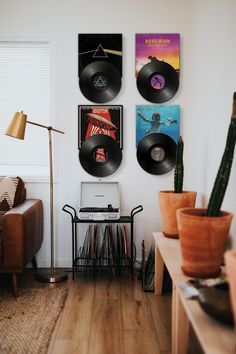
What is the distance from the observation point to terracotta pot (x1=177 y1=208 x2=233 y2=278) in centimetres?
182

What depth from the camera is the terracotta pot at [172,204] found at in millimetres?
2736

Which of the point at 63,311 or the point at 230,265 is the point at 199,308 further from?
the point at 63,311

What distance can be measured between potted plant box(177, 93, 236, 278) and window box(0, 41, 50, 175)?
7.12 feet

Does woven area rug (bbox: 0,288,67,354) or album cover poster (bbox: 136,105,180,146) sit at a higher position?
album cover poster (bbox: 136,105,180,146)

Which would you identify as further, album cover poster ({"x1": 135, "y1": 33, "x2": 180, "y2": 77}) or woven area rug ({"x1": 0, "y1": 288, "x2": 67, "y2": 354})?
album cover poster ({"x1": 135, "y1": 33, "x2": 180, "y2": 77})

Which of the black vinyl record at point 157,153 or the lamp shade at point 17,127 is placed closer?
the lamp shade at point 17,127

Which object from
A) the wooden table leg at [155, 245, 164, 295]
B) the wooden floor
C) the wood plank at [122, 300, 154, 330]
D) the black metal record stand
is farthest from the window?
the wood plank at [122, 300, 154, 330]

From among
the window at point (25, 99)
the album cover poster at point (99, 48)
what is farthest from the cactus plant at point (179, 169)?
the window at point (25, 99)

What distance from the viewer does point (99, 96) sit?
12.1 feet

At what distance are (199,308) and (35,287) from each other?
1972mm

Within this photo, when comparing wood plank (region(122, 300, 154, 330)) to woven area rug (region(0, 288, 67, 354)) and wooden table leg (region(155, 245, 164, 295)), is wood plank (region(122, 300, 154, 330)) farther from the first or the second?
woven area rug (region(0, 288, 67, 354))

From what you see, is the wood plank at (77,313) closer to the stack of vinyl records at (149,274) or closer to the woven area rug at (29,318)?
the woven area rug at (29,318)

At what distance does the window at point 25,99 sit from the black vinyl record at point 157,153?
890 millimetres

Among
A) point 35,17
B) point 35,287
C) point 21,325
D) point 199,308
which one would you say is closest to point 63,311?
point 21,325
